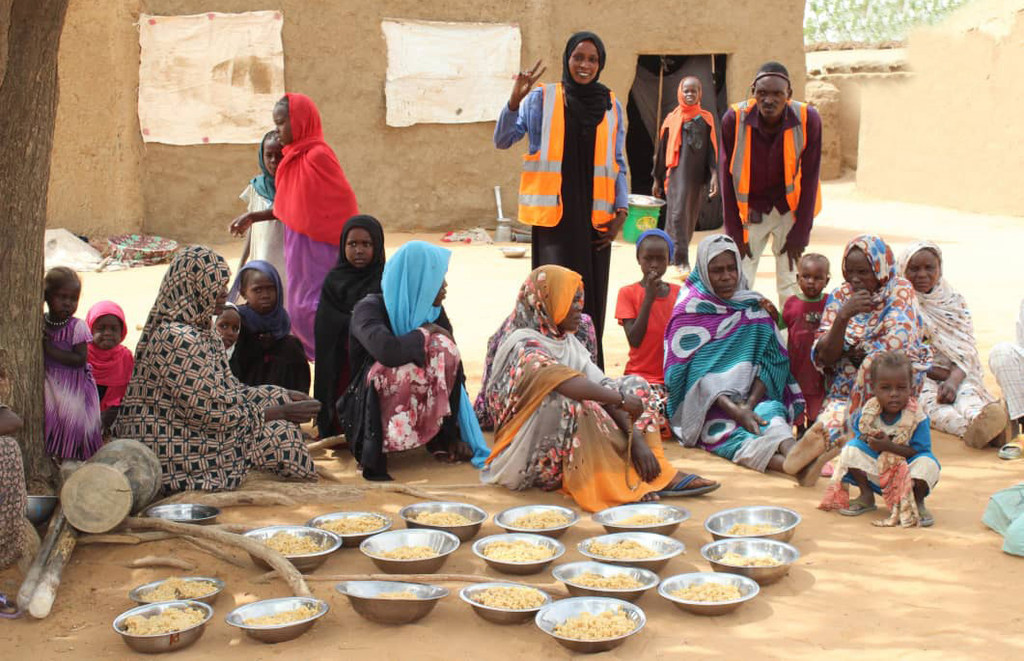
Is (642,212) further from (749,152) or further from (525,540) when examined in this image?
(525,540)

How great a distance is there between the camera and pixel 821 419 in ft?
17.2

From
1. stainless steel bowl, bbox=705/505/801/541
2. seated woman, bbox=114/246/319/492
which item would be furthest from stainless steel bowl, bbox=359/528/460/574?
stainless steel bowl, bbox=705/505/801/541

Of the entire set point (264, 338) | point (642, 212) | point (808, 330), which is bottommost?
point (264, 338)

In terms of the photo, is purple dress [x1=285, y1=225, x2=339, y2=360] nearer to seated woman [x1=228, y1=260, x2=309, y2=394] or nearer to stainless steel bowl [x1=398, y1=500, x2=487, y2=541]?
seated woman [x1=228, y1=260, x2=309, y2=394]

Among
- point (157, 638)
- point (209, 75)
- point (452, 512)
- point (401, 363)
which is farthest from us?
point (209, 75)

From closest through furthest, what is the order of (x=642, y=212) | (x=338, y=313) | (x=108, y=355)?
(x=108, y=355) < (x=338, y=313) < (x=642, y=212)

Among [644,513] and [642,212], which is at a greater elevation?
[642,212]

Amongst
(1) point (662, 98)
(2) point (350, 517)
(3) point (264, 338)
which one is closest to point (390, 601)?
(2) point (350, 517)

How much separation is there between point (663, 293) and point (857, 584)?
249cm

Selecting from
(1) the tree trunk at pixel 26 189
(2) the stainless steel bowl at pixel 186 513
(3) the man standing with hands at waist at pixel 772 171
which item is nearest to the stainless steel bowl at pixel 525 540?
(2) the stainless steel bowl at pixel 186 513

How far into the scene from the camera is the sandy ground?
11.5ft

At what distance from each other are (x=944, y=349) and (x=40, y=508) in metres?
4.56

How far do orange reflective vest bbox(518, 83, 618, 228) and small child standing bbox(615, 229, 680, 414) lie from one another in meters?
0.56

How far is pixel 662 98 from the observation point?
1630cm
